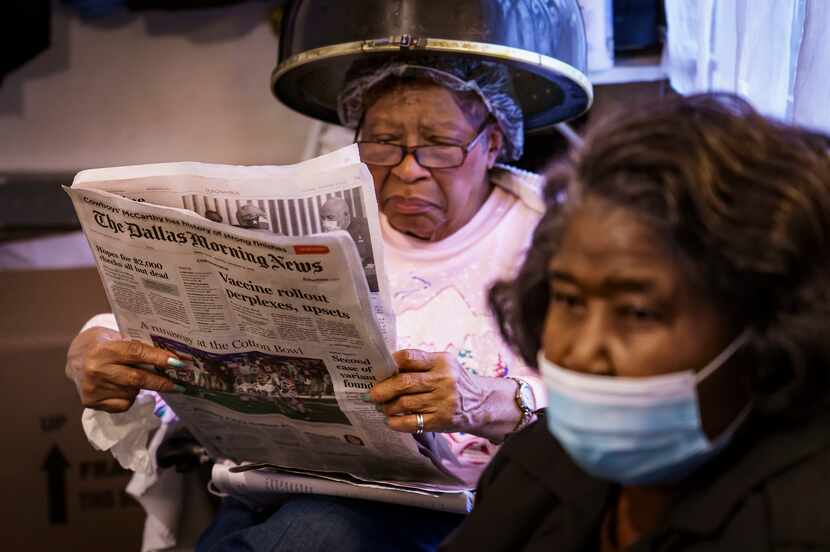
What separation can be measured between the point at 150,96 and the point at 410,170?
1515 millimetres

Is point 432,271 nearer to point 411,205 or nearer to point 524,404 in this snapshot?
point 411,205

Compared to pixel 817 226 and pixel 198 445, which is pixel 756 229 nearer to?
pixel 817 226

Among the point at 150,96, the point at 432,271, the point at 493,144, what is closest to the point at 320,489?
the point at 432,271

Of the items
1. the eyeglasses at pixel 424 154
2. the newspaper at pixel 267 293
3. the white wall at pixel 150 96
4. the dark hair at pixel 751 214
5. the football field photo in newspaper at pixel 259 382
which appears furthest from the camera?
the white wall at pixel 150 96

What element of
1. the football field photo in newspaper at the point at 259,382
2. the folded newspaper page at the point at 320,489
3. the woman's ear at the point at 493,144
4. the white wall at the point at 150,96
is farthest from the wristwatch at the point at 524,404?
the white wall at the point at 150,96

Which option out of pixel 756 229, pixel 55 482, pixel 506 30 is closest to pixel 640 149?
pixel 756 229

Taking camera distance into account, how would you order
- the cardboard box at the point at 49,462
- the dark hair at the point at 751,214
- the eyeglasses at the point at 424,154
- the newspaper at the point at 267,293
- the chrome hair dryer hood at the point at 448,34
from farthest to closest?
the cardboard box at the point at 49,462, the eyeglasses at the point at 424,154, the chrome hair dryer hood at the point at 448,34, the newspaper at the point at 267,293, the dark hair at the point at 751,214

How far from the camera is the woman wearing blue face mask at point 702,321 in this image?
0.72m

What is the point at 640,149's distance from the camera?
750mm

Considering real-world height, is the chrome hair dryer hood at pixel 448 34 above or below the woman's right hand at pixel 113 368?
above

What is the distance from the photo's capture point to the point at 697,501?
78 cm

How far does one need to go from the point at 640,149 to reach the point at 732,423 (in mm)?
234

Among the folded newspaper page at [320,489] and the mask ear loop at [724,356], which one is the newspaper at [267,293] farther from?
the mask ear loop at [724,356]

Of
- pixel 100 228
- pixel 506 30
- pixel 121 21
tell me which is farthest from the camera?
pixel 121 21
